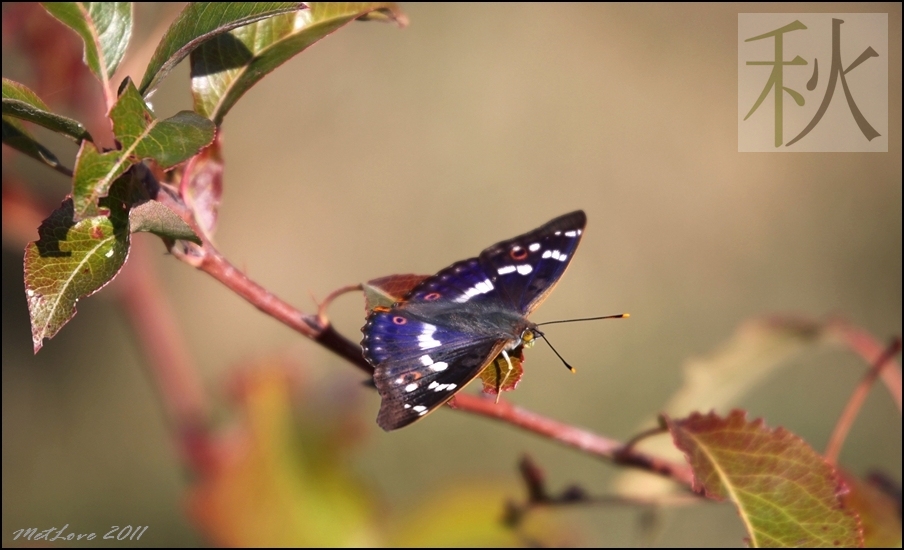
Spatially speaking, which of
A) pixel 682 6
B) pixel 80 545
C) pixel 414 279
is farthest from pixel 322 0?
pixel 682 6

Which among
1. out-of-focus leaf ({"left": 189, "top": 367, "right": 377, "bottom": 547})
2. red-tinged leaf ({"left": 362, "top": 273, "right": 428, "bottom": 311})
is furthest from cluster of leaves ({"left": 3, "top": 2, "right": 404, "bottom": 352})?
out-of-focus leaf ({"left": 189, "top": 367, "right": 377, "bottom": 547})

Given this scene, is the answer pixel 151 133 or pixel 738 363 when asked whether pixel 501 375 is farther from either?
pixel 738 363

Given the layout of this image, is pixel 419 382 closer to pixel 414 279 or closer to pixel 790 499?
pixel 414 279

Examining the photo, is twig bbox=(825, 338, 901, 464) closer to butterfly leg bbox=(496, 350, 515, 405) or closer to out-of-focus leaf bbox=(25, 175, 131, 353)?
butterfly leg bbox=(496, 350, 515, 405)

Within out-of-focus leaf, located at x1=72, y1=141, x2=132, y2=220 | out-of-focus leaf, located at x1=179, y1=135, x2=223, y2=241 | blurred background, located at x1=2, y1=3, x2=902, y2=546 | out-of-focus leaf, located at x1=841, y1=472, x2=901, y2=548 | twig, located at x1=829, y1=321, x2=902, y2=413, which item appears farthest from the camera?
blurred background, located at x1=2, y1=3, x2=902, y2=546

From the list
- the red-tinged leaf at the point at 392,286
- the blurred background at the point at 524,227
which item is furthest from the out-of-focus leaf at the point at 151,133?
the blurred background at the point at 524,227

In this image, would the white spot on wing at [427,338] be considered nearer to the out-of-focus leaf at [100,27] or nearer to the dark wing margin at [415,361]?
the dark wing margin at [415,361]
